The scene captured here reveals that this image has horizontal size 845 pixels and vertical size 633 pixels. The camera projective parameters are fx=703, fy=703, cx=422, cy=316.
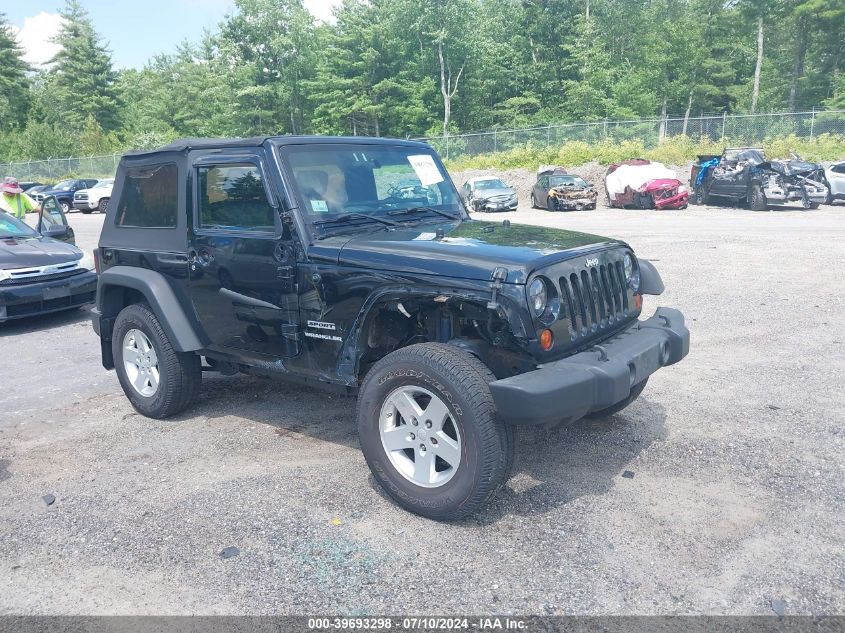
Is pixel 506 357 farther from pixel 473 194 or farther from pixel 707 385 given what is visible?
pixel 473 194

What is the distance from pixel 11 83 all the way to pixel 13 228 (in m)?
67.8

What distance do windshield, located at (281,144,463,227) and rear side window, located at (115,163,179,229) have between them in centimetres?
114

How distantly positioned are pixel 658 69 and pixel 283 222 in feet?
179

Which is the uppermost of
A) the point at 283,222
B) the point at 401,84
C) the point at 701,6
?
the point at 701,6

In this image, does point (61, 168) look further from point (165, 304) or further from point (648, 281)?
point (648, 281)

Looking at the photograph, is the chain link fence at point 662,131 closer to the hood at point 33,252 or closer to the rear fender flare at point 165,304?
the hood at point 33,252

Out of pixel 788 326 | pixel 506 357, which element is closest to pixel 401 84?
pixel 788 326

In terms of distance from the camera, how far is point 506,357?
3721mm

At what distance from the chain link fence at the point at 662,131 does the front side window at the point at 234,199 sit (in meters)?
33.2

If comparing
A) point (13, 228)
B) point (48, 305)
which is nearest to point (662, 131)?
point (13, 228)

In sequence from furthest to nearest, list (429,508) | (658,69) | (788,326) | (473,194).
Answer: (658,69)
(473,194)
(788,326)
(429,508)

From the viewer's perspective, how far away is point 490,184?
27.7 m

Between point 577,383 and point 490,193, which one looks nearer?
point 577,383

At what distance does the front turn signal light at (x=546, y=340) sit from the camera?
3549 mm
